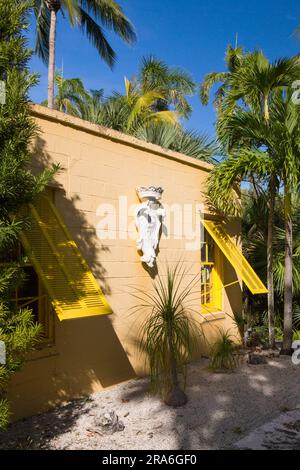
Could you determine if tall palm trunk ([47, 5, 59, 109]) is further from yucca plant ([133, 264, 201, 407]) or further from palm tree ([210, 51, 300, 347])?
yucca plant ([133, 264, 201, 407])

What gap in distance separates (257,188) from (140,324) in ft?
13.8

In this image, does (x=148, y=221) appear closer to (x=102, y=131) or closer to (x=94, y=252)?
(x=94, y=252)

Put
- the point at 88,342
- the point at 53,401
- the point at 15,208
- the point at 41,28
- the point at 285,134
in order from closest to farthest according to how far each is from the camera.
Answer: the point at 15,208 < the point at 53,401 < the point at 88,342 < the point at 285,134 < the point at 41,28

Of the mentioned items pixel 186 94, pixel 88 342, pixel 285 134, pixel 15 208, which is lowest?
pixel 88 342

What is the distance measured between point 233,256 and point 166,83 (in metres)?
14.5

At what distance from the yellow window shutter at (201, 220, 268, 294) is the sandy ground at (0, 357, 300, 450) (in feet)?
6.36

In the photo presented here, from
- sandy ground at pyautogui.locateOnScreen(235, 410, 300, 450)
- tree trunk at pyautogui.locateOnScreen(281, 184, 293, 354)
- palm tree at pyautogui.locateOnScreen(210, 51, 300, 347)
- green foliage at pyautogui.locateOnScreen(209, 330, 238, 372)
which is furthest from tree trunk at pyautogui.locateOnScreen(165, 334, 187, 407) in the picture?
palm tree at pyautogui.locateOnScreen(210, 51, 300, 347)

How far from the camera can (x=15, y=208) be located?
11.1 feet

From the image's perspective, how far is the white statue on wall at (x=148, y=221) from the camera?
6203 millimetres

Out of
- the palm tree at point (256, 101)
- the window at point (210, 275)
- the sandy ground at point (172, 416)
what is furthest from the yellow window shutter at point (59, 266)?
the window at point (210, 275)

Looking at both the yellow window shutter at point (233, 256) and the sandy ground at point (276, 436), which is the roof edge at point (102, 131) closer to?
the yellow window shutter at point (233, 256)

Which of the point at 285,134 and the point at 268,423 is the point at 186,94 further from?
the point at 268,423

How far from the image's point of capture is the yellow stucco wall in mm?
4855
